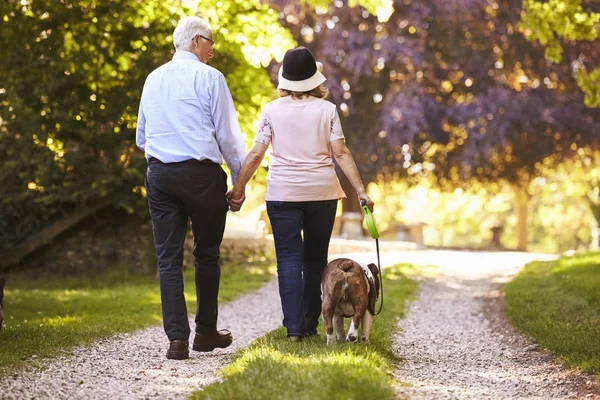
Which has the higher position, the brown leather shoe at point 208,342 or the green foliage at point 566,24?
the green foliage at point 566,24

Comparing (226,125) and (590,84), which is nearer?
(226,125)

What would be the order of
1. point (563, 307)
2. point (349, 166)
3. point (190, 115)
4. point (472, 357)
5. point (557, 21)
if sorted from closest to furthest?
1. point (190, 115)
2. point (349, 166)
3. point (472, 357)
4. point (563, 307)
5. point (557, 21)

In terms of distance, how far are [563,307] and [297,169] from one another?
4.73 meters

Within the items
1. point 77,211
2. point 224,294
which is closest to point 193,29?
point 224,294

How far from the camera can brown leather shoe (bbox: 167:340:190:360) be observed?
6.32 meters

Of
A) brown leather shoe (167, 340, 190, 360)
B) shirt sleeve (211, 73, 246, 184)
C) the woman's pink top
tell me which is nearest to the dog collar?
the woman's pink top

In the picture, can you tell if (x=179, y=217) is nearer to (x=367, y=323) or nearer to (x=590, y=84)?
(x=367, y=323)

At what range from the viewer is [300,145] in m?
6.31

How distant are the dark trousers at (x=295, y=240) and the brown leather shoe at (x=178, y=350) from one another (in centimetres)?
71

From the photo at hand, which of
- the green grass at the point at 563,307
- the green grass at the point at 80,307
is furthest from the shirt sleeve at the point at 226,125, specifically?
the green grass at the point at 563,307

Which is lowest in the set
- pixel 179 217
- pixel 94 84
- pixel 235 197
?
pixel 179 217

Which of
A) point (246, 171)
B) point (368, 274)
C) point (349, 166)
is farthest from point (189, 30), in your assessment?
point (368, 274)

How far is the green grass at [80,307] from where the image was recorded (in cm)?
698

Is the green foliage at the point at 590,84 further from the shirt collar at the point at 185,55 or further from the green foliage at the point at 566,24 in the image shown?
the shirt collar at the point at 185,55
